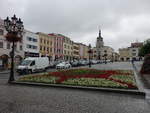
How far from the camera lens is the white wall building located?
44422 mm

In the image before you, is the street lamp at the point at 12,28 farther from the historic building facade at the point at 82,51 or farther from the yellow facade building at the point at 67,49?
the historic building facade at the point at 82,51

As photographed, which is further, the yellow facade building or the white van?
the yellow facade building

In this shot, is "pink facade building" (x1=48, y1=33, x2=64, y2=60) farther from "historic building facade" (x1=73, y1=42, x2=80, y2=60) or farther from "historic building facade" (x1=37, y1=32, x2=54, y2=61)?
"historic building facade" (x1=73, y1=42, x2=80, y2=60)

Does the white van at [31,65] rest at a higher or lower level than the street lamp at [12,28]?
lower

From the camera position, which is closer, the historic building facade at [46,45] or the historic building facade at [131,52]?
the historic building facade at [46,45]

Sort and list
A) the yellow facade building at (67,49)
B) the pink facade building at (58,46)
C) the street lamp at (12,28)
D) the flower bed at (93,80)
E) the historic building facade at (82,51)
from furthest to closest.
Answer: the historic building facade at (82,51)
the yellow facade building at (67,49)
the pink facade building at (58,46)
the street lamp at (12,28)
the flower bed at (93,80)

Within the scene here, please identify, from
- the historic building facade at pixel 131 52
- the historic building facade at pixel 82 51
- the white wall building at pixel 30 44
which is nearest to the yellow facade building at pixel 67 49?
the historic building facade at pixel 82 51

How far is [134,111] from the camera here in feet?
19.1

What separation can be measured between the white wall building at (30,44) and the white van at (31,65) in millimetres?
18453

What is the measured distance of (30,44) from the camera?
154 feet

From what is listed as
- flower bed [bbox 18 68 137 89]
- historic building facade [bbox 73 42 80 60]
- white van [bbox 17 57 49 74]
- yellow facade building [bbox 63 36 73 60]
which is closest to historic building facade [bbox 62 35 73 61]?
yellow facade building [bbox 63 36 73 60]

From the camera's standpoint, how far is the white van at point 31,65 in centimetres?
2290

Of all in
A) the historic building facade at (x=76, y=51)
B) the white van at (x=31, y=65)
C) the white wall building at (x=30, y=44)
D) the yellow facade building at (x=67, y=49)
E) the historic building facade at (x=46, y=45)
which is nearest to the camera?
the white van at (x=31, y=65)

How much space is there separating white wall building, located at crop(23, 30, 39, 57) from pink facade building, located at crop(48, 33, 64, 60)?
12073 mm
